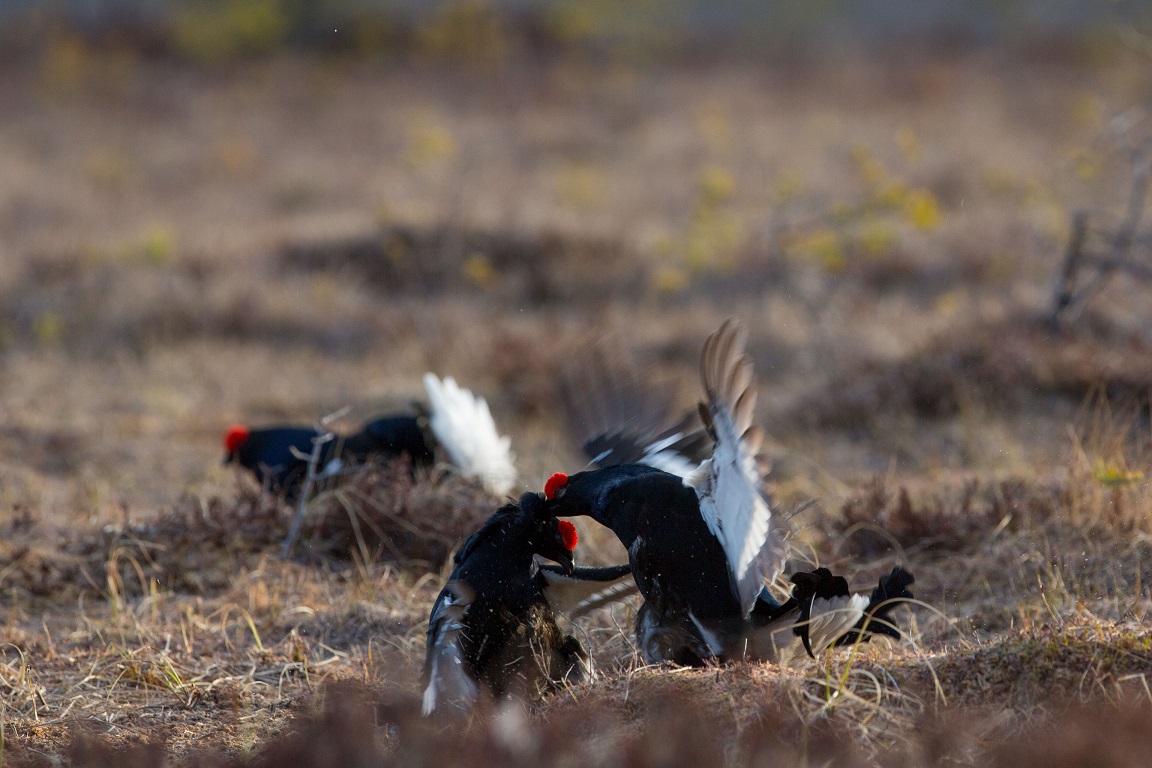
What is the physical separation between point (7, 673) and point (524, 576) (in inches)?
57.1

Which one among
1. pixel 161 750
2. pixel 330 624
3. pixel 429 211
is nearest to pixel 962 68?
pixel 429 211

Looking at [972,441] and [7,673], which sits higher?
[7,673]

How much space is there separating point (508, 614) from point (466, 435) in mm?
2109

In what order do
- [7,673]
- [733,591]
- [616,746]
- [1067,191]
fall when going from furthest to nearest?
[1067,191] → [7,673] → [733,591] → [616,746]

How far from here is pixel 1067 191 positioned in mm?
11086

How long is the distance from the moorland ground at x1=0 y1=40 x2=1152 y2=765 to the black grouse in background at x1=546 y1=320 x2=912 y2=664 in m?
0.16

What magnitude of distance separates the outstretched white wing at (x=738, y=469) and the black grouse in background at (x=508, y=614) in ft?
1.66

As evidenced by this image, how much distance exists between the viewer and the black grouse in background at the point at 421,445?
16.8ft

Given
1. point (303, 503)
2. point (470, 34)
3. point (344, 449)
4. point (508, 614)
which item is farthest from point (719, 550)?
point (470, 34)

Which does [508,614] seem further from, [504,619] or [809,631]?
[809,631]

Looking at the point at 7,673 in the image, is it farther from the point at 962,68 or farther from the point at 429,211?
the point at 962,68

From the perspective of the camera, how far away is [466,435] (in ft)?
16.9

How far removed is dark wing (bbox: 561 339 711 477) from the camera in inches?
145

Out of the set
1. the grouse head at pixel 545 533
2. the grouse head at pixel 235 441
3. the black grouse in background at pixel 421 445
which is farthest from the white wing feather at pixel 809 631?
the grouse head at pixel 235 441
